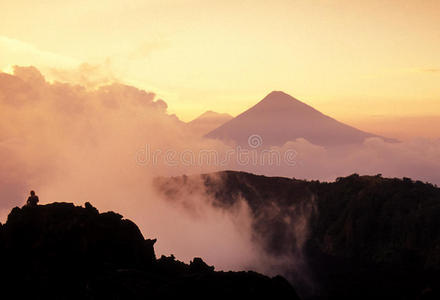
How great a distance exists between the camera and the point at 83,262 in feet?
183

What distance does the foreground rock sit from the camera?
43.6 meters

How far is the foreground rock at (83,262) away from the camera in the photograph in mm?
43625

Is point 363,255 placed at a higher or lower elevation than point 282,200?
lower

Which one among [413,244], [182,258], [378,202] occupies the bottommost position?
[182,258]

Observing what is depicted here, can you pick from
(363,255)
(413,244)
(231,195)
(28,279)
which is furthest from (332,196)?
(28,279)

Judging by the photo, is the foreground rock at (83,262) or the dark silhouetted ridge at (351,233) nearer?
the foreground rock at (83,262)

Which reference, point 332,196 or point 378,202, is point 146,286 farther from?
point 332,196

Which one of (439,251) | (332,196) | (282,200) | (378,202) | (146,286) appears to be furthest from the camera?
(282,200)

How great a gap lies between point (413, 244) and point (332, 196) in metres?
37.1

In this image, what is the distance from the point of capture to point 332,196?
148 meters

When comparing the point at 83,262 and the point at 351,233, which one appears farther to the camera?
the point at 351,233

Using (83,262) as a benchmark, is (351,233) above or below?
below

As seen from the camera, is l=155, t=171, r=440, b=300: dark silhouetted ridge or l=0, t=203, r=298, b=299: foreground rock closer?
l=0, t=203, r=298, b=299: foreground rock

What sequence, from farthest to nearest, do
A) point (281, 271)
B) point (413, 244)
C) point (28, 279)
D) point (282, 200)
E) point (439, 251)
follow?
point (282, 200) < point (281, 271) < point (413, 244) < point (439, 251) < point (28, 279)
